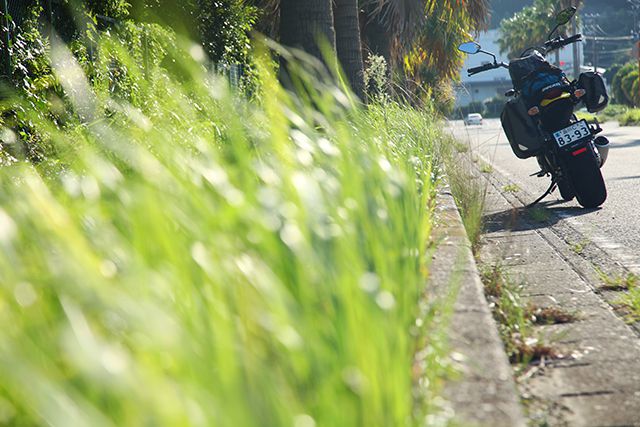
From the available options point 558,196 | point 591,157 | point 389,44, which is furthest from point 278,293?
point 389,44

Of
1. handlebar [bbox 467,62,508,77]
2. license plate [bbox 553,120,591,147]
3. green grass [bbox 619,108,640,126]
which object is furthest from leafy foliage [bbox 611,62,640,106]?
license plate [bbox 553,120,591,147]

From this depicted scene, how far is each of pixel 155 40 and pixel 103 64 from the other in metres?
0.84

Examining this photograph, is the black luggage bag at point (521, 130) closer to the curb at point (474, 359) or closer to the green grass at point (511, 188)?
the green grass at point (511, 188)

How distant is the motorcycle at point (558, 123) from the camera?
812 centimetres

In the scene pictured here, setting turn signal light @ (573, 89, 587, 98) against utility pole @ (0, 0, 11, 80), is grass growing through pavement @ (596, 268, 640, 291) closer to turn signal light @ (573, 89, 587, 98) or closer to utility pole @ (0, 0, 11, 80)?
turn signal light @ (573, 89, 587, 98)

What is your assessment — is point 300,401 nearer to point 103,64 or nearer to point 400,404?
point 400,404

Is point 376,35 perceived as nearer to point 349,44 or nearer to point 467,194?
point 349,44

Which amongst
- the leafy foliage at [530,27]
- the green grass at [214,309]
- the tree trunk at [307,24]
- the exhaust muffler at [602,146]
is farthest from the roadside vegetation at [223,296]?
the leafy foliage at [530,27]

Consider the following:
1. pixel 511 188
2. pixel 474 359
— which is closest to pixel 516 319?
pixel 474 359

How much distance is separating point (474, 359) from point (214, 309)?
931mm

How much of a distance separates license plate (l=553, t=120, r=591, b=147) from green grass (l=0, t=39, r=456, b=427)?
5642mm

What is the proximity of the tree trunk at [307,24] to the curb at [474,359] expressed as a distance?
643 centimetres

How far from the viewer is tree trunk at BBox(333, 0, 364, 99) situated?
11219 millimetres

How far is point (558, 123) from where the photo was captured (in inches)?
330
